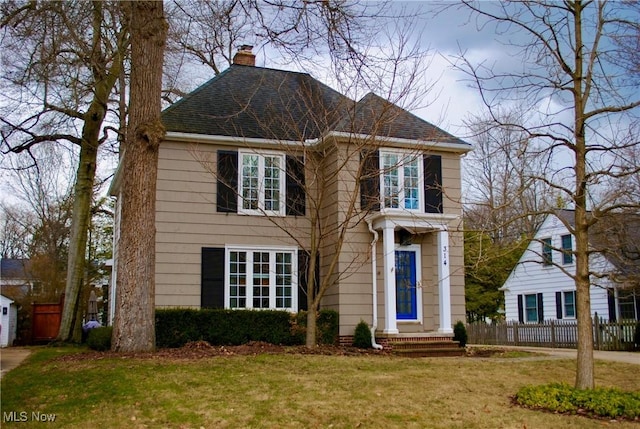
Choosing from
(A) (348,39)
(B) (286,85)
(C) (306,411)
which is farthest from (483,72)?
(B) (286,85)

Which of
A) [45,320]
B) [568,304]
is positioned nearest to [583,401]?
[568,304]

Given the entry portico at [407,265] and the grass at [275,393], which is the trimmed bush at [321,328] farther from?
the grass at [275,393]

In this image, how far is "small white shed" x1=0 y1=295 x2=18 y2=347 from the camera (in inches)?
883

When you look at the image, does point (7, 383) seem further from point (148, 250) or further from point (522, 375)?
point (522, 375)

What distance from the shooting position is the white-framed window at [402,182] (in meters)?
15.8

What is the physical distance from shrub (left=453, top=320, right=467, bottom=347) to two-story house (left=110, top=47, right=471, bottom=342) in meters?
0.30

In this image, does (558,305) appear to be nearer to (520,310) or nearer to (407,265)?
(520,310)

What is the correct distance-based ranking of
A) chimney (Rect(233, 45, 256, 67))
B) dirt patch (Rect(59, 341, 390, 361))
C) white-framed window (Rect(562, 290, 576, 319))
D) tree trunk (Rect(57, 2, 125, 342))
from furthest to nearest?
white-framed window (Rect(562, 290, 576, 319)), chimney (Rect(233, 45, 256, 67)), tree trunk (Rect(57, 2, 125, 342)), dirt patch (Rect(59, 341, 390, 361))

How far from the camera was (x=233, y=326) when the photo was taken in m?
14.5

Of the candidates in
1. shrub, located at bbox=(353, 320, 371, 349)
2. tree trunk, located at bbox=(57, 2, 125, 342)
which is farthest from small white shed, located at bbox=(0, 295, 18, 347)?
shrub, located at bbox=(353, 320, 371, 349)

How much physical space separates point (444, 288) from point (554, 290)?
42.0ft

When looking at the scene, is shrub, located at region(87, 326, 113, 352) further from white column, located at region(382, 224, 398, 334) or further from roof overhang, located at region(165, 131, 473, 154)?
white column, located at region(382, 224, 398, 334)

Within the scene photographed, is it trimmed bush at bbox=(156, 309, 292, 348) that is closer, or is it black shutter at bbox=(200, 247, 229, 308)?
trimmed bush at bbox=(156, 309, 292, 348)

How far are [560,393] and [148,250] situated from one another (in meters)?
7.57
